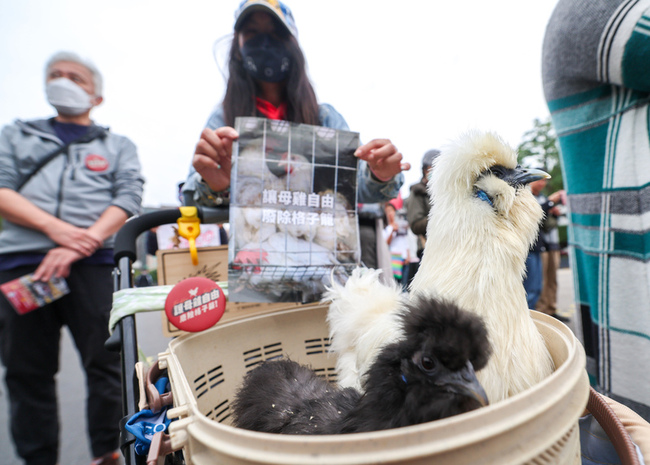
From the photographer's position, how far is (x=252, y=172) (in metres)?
1.10

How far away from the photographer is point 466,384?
20.0 inches

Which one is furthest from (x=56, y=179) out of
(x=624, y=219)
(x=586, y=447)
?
(x=624, y=219)

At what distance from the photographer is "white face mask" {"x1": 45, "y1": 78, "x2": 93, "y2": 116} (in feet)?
5.39

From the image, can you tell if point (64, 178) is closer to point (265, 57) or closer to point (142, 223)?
point (142, 223)

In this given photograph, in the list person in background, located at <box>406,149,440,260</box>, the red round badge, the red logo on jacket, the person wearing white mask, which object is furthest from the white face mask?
person in background, located at <box>406,149,440,260</box>

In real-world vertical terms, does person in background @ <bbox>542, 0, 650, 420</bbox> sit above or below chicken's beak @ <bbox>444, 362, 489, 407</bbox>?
above

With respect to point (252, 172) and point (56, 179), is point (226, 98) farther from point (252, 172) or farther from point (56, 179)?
point (56, 179)

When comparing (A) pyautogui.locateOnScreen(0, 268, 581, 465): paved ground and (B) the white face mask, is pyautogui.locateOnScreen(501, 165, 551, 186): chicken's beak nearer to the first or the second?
(A) pyautogui.locateOnScreen(0, 268, 581, 465): paved ground

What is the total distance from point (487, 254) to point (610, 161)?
74 centimetres

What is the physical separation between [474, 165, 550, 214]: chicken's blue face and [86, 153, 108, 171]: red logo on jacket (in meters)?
1.71

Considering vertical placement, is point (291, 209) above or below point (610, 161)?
below

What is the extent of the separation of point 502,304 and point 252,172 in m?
0.81

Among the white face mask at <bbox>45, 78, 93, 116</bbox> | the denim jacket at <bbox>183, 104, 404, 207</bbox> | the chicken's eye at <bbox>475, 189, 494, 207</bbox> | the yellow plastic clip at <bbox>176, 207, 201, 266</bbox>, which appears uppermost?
the white face mask at <bbox>45, 78, 93, 116</bbox>

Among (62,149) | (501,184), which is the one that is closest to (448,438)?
(501,184)
